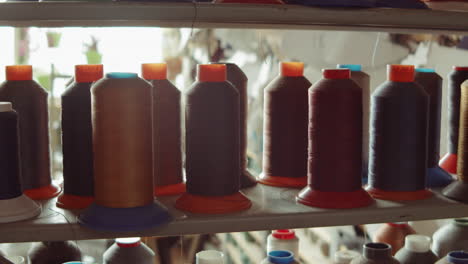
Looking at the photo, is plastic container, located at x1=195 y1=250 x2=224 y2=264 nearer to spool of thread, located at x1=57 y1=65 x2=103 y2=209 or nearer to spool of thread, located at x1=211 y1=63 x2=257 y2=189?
spool of thread, located at x1=211 y1=63 x2=257 y2=189

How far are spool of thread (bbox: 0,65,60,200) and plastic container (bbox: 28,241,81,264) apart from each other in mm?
141

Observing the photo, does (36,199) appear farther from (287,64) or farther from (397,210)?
(397,210)

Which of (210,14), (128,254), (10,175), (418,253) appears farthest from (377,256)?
(10,175)

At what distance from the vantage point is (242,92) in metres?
1.36

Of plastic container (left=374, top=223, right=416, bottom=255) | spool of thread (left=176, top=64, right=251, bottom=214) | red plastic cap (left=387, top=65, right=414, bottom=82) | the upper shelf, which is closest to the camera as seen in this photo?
the upper shelf

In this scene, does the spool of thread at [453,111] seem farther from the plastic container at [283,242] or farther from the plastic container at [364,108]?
the plastic container at [283,242]

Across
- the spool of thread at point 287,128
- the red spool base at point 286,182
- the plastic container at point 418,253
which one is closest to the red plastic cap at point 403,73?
the spool of thread at point 287,128

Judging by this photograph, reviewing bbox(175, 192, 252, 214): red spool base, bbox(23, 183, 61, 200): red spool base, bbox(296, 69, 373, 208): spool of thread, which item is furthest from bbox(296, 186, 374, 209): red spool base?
bbox(23, 183, 61, 200): red spool base

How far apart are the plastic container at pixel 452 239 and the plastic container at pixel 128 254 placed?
2.70 ft

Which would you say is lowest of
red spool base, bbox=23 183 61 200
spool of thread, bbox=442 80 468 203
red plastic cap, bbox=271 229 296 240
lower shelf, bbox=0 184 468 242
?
red plastic cap, bbox=271 229 296 240

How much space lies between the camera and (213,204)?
1.13 meters

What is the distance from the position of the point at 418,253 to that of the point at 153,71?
83 centimetres

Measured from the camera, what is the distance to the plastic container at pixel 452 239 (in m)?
1.52

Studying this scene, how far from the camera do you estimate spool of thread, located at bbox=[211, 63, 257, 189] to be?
1.34 m
